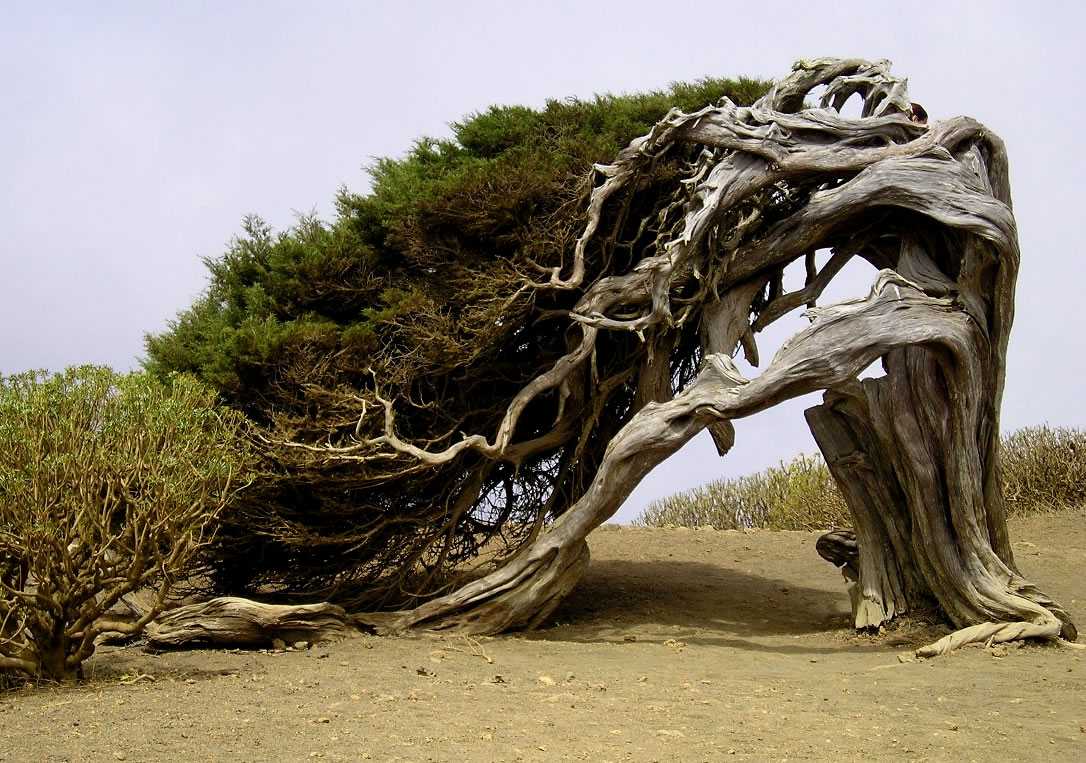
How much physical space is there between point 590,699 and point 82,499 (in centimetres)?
379

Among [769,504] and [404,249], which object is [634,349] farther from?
[769,504]

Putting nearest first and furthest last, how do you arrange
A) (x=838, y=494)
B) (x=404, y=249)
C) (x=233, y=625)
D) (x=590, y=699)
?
(x=590, y=699), (x=233, y=625), (x=404, y=249), (x=838, y=494)

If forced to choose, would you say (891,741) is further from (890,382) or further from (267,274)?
(267,274)

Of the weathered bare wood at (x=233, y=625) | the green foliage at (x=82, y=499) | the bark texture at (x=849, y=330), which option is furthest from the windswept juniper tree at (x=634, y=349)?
the green foliage at (x=82, y=499)

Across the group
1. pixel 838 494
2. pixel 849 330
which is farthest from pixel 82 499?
pixel 838 494

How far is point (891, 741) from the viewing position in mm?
6590

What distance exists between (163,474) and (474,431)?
385 cm

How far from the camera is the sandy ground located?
636cm

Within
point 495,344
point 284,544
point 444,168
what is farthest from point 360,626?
point 444,168

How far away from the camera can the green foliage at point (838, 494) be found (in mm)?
18281

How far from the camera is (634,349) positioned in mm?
11430

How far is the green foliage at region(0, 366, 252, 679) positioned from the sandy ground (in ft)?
1.60

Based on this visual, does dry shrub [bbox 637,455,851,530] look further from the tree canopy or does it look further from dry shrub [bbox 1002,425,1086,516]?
the tree canopy

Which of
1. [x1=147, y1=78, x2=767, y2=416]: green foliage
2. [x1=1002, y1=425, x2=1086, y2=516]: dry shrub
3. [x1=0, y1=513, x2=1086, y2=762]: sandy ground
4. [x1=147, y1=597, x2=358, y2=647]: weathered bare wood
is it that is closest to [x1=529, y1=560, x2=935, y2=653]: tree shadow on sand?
[x1=0, y1=513, x2=1086, y2=762]: sandy ground
